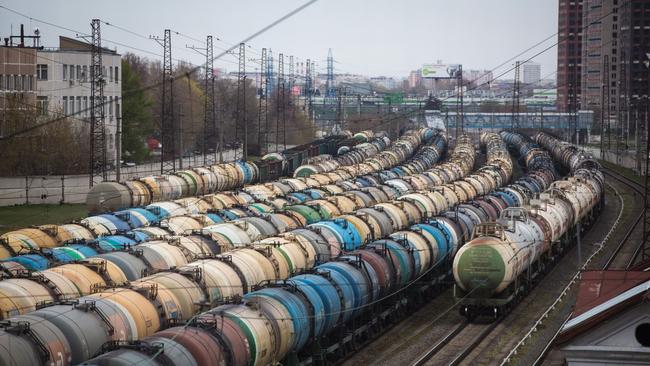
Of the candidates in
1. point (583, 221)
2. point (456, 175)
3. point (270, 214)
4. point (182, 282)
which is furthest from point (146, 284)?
point (456, 175)

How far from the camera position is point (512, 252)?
1353 inches

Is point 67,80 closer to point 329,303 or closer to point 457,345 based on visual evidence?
point 457,345

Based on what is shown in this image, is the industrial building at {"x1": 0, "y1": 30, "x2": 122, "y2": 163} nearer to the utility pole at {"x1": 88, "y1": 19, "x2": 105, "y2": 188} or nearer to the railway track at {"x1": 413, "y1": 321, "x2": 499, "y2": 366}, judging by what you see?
the utility pole at {"x1": 88, "y1": 19, "x2": 105, "y2": 188}

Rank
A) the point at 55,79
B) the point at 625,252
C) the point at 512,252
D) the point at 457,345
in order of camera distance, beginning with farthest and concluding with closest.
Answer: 1. the point at 55,79
2. the point at 625,252
3. the point at 512,252
4. the point at 457,345

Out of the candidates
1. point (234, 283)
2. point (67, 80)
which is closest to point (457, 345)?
point (234, 283)

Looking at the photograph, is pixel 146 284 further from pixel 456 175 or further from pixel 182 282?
pixel 456 175

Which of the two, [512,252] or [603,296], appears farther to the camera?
[512,252]

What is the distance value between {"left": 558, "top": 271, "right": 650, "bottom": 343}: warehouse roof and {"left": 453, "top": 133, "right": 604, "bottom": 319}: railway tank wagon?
9.59 m

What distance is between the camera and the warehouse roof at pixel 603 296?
13.7 meters

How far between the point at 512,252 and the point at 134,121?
211 ft

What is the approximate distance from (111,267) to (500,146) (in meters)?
68.2

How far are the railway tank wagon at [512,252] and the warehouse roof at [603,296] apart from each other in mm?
9586

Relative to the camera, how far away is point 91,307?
2178 cm

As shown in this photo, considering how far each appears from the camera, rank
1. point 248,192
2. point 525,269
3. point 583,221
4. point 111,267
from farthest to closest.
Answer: point 583,221
point 248,192
point 525,269
point 111,267
